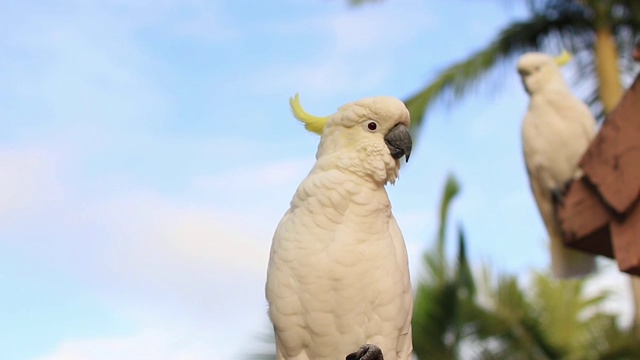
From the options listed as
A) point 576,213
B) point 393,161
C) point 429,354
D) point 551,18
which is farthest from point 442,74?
point 393,161

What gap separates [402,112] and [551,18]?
7.39 m

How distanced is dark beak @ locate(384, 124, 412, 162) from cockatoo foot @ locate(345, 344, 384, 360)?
0.50 meters

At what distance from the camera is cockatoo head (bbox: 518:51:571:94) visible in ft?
18.6

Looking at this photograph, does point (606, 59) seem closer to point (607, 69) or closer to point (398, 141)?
point (607, 69)

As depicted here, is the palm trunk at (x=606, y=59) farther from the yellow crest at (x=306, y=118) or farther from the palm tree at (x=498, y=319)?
the yellow crest at (x=306, y=118)

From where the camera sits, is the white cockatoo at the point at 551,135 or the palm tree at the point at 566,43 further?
the palm tree at the point at 566,43

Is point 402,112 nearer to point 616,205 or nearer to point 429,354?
point 616,205

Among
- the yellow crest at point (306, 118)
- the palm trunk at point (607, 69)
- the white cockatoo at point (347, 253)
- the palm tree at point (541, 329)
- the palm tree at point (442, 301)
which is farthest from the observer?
the palm trunk at point (607, 69)

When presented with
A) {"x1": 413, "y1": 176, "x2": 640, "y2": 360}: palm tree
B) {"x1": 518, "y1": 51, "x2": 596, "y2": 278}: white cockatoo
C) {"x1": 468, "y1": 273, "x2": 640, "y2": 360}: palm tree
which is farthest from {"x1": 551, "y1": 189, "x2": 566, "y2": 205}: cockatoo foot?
{"x1": 468, "y1": 273, "x2": 640, "y2": 360}: palm tree

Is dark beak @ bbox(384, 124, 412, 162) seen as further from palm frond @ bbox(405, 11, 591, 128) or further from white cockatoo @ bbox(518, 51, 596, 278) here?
palm frond @ bbox(405, 11, 591, 128)

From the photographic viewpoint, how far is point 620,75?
28.6 feet

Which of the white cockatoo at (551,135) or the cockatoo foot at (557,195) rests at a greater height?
the white cockatoo at (551,135)

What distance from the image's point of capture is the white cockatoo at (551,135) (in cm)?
550

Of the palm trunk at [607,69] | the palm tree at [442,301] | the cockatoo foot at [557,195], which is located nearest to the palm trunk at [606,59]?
the palm trunk at [607,69]
